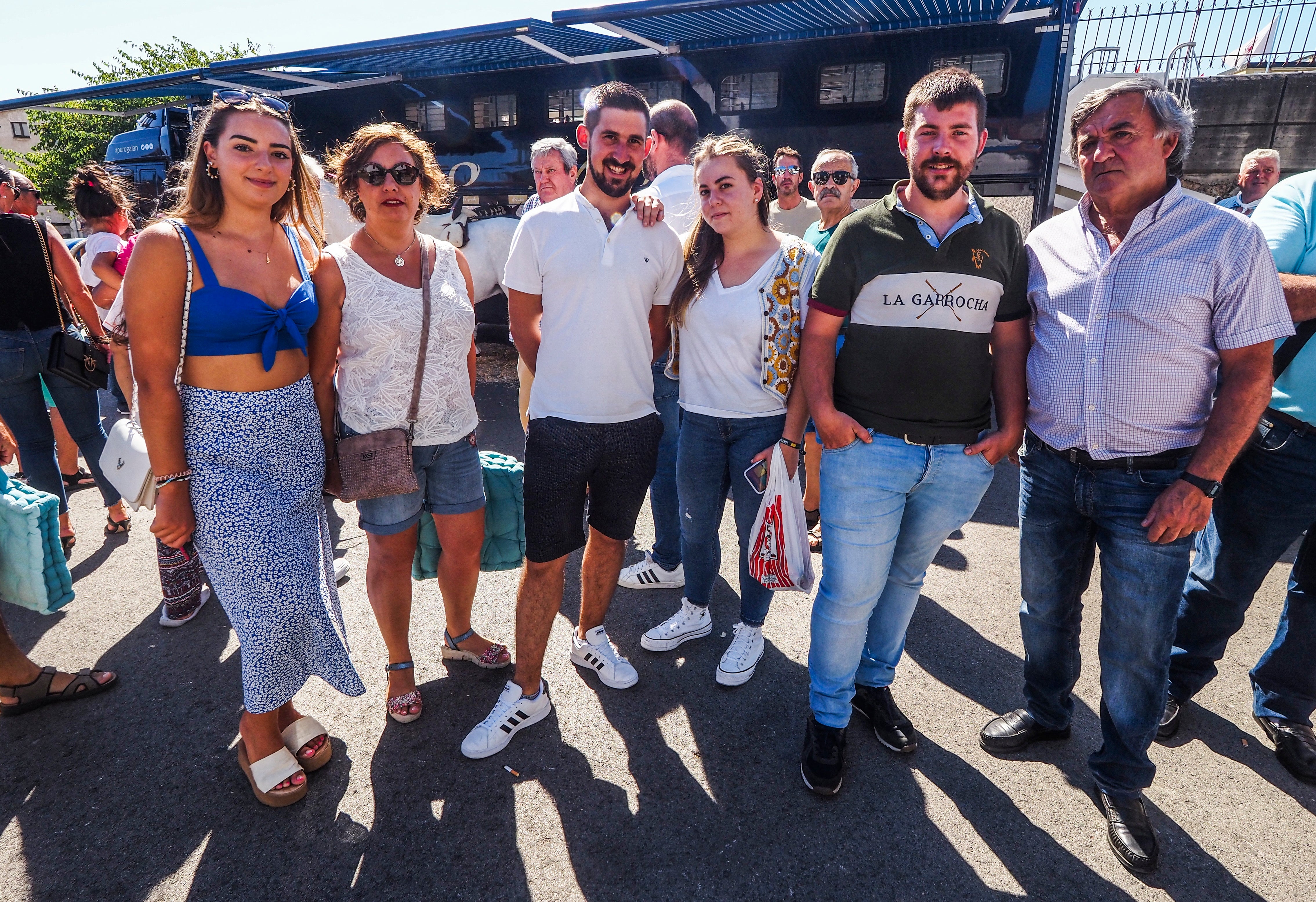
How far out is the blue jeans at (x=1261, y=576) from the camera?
2.21 m

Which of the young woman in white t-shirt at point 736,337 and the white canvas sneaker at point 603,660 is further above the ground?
the young woman in white t-shirt at point 736,337

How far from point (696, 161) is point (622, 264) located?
562 millimetres

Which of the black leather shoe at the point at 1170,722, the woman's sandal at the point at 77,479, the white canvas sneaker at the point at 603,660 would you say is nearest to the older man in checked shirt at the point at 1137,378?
the black leather shoe at the point at 1170,722

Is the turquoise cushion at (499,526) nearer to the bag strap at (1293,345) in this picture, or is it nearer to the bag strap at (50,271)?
the bag strap at (50,271)

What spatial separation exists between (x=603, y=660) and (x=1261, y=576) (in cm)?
233

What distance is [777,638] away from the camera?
10.2 feet

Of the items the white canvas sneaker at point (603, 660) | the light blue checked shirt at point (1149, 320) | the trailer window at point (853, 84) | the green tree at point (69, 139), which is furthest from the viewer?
the green tree at point (69, 139)

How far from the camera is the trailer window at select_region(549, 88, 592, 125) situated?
7.58 metres

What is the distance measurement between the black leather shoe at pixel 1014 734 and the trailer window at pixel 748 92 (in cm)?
607

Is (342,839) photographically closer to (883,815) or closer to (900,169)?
(883,815)

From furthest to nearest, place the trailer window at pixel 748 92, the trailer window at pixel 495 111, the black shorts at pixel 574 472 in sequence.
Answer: the trailer window at pixel 495 111
the trailer window at pixel 748 92
the black shorts at pixel 574 472

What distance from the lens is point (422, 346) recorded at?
234cm

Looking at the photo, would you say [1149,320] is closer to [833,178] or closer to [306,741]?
[833,178]

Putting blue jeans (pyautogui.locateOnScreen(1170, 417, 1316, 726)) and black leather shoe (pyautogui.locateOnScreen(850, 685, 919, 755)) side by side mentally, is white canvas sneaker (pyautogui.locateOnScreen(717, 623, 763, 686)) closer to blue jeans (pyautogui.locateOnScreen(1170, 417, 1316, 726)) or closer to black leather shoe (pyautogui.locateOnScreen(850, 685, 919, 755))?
black leather shoe (pyautogui.locateOnScreen(850, 685, 919, 755))
